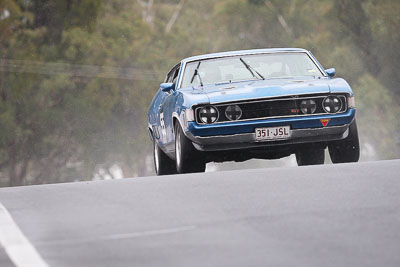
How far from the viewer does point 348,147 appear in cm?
1079

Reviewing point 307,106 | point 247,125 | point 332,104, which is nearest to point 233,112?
point 247,125

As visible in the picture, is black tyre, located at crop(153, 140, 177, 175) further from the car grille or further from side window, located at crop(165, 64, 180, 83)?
the car grille

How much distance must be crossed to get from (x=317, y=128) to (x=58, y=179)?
1518 inches

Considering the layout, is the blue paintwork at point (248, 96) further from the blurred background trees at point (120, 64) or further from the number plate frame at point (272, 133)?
the blurred background trees at point (120, 64)

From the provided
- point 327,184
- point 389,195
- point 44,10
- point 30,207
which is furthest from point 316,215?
point 44,10

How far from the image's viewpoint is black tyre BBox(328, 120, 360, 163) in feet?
35.2

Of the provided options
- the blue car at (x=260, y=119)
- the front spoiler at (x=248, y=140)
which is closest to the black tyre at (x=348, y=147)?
the blue car at (x=260, y=119)

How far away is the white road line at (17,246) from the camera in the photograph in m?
4.74

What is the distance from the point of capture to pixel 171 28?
178 feet

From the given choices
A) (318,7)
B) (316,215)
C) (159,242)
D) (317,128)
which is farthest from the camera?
(318,7)

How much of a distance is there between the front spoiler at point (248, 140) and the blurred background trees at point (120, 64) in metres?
35.8

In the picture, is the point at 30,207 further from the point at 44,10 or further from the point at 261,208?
the point at 44,10

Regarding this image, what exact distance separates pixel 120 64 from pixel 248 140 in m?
39.8

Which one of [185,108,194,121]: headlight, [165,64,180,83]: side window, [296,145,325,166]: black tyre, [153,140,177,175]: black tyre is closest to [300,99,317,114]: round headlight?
[185,108,194,121]: headlight
